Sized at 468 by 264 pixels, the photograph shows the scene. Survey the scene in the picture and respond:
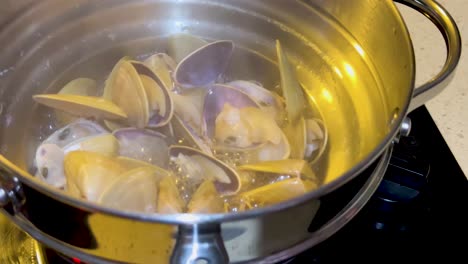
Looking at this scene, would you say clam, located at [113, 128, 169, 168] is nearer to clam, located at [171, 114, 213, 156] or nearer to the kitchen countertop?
clam, located at [171, 114, 213, 156]

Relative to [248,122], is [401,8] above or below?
above

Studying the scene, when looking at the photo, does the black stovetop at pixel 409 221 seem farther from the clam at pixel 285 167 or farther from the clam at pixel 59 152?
the clam at pixel 59 152

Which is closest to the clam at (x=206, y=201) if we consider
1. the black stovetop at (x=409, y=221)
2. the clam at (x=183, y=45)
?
→ the black stovetop at (x=409, y=221)

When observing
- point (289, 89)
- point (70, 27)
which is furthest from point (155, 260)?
point (70, 27)

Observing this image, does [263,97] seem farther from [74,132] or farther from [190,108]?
[74,132]

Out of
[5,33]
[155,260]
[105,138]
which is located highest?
[5,33]

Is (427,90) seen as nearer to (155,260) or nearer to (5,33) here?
(155,260)
